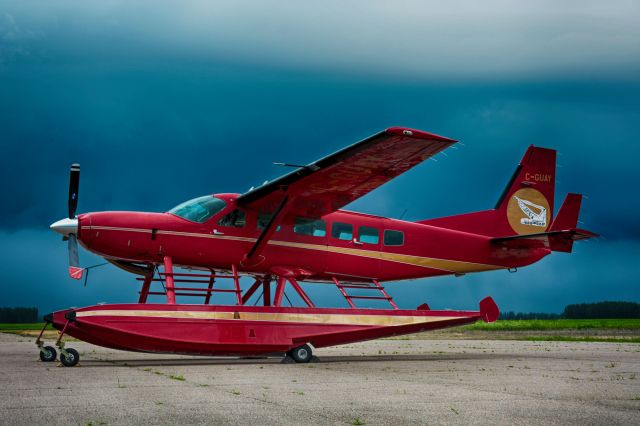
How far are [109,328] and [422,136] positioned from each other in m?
7.84

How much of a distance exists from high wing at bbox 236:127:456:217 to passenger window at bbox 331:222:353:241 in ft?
2.10

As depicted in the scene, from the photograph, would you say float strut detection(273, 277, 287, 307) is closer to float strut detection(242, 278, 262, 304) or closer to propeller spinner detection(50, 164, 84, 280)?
float strut detection(242, 278, 262, 304)

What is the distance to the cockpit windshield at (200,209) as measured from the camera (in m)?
18.4

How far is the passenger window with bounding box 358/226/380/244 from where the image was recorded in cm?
2024

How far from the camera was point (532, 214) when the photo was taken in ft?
76.9

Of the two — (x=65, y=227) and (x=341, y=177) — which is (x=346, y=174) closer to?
(x=341, y=177)

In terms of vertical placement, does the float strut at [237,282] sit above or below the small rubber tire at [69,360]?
above

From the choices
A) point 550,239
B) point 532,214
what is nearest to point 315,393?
point 550,239

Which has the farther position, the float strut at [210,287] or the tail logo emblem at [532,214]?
the tail logo emblem at [532,214]

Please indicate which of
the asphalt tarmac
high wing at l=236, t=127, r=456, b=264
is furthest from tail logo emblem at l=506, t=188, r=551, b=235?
the asphalt tarmac

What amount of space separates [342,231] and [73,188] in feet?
23.1

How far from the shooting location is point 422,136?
1566 centimetres

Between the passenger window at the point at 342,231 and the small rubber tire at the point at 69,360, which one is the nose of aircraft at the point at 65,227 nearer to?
the small rubber tire at the point at 69,360

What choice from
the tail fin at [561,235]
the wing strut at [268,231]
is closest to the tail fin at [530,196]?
the tail fin at [561,235]
